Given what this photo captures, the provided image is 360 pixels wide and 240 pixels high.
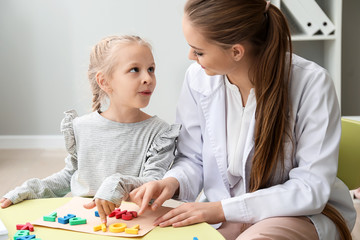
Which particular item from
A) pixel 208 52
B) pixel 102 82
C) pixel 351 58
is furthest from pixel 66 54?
pixel 208 52

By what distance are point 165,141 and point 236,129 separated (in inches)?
8.2

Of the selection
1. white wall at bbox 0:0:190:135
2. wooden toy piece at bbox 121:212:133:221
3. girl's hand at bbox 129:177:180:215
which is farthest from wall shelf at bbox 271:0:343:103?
wooden toy piece at bbox 121:212:133:221

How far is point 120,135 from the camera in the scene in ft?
4.84

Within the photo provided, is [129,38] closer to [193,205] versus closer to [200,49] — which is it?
[200,49]

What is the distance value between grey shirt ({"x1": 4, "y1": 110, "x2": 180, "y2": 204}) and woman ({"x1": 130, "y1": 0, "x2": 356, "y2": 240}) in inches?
3.5

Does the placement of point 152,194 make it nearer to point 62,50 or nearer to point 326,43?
point 326,43

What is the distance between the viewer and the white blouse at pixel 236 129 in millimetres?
1361

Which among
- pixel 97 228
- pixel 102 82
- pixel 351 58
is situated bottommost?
pixel 351 58

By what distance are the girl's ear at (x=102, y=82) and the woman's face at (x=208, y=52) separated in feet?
1.15

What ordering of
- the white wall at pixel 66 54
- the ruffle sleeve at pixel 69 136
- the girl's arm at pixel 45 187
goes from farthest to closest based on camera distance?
the white wall at pixel 66 54
the ruffle sleeve at pixel 69 136
the girl's arm at pixel 45 187

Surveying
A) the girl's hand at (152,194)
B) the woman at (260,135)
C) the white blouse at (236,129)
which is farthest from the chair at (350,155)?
the girl's hand at (152,194)

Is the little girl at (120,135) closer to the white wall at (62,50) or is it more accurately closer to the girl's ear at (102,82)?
the girl's ear at (102,82)

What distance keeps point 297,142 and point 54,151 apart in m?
2.60

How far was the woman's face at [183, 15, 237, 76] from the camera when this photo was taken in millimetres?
1288
